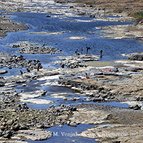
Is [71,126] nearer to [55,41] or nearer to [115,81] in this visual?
[115,81]

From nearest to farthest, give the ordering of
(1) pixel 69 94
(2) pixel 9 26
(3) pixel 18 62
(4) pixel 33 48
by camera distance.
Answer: (1) pixel 69 94, (3) pixel 18 62, (4) pixel 33 48, (2) pixel 9 26

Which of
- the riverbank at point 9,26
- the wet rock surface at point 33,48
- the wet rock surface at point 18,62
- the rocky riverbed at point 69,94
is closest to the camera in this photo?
the rocky riverbed at point 69,94

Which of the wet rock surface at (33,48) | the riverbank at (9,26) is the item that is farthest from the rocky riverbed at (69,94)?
the riverbank at (9,26)

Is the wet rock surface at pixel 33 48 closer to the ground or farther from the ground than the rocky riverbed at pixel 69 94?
closer to the ground

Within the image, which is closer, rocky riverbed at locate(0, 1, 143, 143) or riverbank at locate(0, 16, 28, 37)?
rocky riverbed at locate(0, 1, 143, 143)

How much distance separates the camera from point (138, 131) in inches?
1072

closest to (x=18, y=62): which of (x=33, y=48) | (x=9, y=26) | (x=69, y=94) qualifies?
(x=33, y=48)

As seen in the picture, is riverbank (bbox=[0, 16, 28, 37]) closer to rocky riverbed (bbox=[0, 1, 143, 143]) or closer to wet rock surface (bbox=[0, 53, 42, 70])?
rocky riverbed (bbox=[0, 1, 143, 143])

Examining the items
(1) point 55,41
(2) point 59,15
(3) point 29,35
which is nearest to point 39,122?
(1) point 55,41

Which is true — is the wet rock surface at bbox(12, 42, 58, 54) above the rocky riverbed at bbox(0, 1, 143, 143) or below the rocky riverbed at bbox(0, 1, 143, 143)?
below

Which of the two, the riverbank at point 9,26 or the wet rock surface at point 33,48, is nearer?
the wet rock surface at point 33,48

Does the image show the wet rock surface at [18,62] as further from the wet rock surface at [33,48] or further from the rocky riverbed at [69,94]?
the wet rock surface at [33,48]

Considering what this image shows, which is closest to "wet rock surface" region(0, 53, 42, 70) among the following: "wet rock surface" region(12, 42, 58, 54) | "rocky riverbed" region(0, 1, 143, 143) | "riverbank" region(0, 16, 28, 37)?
"rocky riverbed" region(0, 1, 143, 143)

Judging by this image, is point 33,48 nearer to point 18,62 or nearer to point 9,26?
point 18,62
